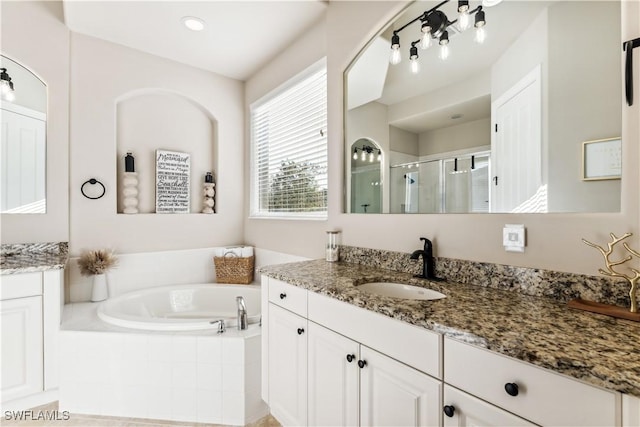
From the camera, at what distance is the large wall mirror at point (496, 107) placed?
1.06 metres

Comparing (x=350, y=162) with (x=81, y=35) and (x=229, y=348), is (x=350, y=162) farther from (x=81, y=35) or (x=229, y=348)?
(x=81, y=35)

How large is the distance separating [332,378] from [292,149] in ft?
6.27

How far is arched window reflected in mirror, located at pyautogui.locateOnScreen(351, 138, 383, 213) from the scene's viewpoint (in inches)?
72.4

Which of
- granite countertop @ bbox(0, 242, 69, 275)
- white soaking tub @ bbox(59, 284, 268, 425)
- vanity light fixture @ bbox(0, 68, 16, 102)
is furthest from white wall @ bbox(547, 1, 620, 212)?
vanity light fixture @ bbox(0, 68, 16, 102)

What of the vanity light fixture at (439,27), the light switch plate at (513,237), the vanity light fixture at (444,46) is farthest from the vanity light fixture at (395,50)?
the light switch plate at (513,237)

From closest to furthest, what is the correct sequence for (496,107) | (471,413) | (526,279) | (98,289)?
(471,413) < (526,279) < (496,107) < (98,289)

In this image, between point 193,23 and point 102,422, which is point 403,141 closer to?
point 193,23

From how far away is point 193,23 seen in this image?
2291mm

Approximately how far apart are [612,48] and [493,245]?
0.79 meters

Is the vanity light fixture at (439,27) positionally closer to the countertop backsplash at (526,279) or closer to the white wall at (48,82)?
the countertop backsplash at (526,279)

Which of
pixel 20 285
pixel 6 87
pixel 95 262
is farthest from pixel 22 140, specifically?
pixel 20 285

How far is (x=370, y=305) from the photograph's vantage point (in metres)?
1.09

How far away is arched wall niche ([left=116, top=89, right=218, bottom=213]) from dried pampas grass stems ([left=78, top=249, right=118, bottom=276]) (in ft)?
1.45

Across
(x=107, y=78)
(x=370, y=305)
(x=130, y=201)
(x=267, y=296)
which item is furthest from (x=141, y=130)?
(x=370, y=305)
